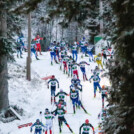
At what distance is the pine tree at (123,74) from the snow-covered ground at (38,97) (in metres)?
9.14

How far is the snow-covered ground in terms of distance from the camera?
47.8 ft

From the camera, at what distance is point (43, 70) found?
2425 cm

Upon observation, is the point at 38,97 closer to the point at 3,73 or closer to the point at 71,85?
the point at 71,85

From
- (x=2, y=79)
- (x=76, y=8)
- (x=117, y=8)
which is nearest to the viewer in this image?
(x=117, y=8)

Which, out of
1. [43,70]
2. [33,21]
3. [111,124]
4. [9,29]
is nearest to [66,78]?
[43,70]

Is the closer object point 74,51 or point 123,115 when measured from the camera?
point 123,115

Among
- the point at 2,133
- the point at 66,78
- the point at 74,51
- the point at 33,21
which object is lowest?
the point at 2,133

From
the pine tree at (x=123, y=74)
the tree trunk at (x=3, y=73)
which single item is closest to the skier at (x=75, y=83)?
the tree trunk at (x=3, y=73)

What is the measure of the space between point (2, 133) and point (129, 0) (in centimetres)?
1123

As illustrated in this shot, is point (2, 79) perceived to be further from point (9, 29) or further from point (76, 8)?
point (76, 8)

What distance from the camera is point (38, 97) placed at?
19359 mm

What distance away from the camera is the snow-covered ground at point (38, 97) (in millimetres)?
14564

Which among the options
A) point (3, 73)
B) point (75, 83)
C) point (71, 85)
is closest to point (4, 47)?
point (3, 73)

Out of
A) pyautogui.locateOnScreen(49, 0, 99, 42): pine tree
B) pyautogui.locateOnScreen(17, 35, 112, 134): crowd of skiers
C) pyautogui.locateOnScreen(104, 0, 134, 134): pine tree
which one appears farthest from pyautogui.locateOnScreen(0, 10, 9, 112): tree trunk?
pyautogui.locateOnScreen(104, 0, 134, 134): pine tree
